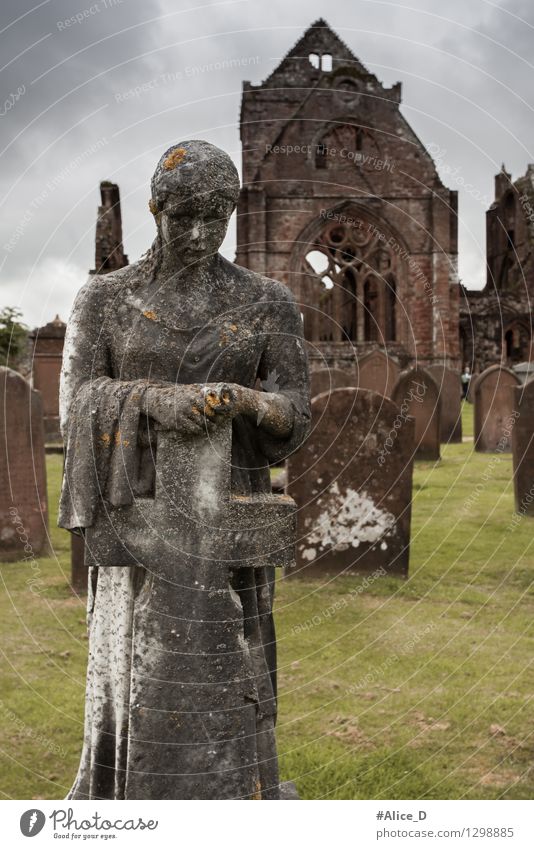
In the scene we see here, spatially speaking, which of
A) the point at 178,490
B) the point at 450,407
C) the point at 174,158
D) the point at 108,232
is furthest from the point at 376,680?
the point at 108,232

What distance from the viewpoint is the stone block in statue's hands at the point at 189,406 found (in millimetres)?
2496

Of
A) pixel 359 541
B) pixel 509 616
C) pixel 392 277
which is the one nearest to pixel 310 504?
pixel 359 541

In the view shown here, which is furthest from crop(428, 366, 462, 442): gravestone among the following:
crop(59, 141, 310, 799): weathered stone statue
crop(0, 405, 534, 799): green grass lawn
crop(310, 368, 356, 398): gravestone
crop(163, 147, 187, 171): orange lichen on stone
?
crop(163, 147, 187, 171): orange lichen on stone

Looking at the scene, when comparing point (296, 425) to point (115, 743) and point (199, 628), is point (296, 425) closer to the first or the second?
point (199, 628)

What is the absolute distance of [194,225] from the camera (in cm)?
260

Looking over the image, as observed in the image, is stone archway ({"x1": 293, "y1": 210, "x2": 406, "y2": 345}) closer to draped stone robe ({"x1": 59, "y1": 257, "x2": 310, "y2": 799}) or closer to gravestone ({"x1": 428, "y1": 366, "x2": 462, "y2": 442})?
gravestone ({"x1": 428, "y1": 366, "x2": 462, "y2": 442})

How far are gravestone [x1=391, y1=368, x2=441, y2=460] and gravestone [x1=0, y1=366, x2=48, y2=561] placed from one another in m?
7.16

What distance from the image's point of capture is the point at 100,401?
258 cm
